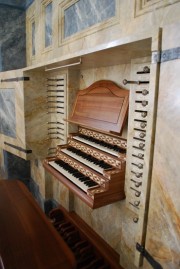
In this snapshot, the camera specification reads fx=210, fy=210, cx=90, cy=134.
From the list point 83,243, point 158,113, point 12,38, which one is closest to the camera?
point 158,113

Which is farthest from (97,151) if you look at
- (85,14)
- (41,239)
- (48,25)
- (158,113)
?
(48,25)

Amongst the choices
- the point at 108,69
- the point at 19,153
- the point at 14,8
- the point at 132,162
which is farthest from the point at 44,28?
the point at 132,162

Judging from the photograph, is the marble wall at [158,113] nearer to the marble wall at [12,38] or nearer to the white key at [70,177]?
the white key at [70,177]

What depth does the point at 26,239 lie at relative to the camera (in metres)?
1.84

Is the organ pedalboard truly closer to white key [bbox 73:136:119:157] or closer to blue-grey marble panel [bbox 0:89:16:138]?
white key [bbox 73:136:119:157]

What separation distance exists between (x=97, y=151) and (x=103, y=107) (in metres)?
0.46

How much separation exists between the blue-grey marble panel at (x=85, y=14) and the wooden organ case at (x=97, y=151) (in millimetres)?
681

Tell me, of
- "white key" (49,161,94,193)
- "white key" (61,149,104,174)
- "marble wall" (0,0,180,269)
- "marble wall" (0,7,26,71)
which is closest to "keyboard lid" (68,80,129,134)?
"marble wall" (0,0,180,269)

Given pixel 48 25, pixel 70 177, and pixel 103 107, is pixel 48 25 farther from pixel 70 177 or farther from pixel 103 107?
pixel 70 177

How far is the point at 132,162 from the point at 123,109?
1.63 ft

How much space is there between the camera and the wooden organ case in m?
1.82

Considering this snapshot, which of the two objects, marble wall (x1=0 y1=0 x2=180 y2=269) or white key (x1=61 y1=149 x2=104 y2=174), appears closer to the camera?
marble wall (x1=0 y1=0 x2=180 y2=269)

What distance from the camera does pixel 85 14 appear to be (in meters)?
2.46

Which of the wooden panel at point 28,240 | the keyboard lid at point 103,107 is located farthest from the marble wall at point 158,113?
the wooden panel at point 28,240
